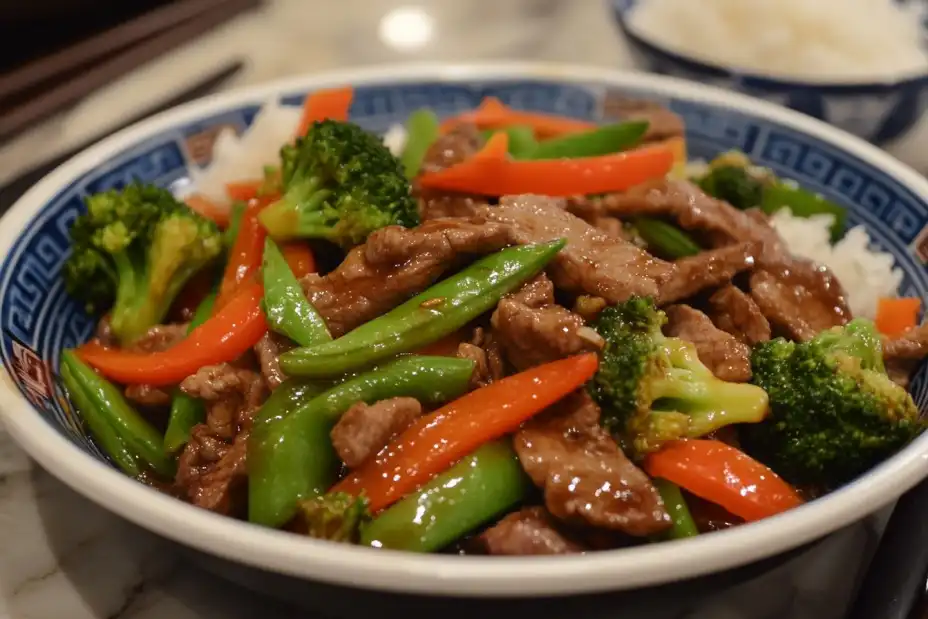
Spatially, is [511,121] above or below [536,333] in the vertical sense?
above

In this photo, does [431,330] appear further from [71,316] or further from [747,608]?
[71,316]

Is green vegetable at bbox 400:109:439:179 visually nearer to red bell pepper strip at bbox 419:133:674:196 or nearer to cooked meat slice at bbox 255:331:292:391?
red bell pepper strip at bbox 419:133:674:196

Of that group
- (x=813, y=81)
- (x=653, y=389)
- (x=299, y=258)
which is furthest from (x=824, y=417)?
(x=813, y=81)

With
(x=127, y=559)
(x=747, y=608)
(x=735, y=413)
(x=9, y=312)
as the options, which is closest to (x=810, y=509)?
Result: (x=735, y=413)

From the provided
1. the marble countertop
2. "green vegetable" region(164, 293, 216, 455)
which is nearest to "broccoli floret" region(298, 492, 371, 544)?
the marble countertop

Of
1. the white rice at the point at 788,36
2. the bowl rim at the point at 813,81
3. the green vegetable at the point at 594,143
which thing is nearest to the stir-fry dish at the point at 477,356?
the green vegetable at the point at 594,143

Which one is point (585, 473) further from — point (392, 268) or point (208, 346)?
point (208, 346)

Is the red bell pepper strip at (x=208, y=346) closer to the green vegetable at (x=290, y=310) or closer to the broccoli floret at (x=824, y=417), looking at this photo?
the green vegetable at (x=290, y=310)
